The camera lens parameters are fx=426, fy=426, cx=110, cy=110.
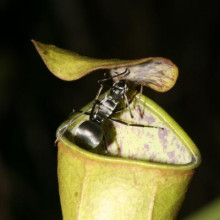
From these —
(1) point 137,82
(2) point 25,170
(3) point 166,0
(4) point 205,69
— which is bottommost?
(2) point 25,170

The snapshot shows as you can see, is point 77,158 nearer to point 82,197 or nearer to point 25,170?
point 82,197

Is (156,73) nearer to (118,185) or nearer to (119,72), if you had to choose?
(119,72)

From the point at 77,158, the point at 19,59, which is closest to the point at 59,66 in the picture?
the point at 77,158

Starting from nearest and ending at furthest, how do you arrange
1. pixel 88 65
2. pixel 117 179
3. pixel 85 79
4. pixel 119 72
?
1. pixel 88 65
2. pixel 117 179
3. pixel 119 72
4. pixel 85 79

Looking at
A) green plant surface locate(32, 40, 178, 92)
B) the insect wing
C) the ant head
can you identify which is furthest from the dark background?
green plant surface locate(32, 40, 178, 92)

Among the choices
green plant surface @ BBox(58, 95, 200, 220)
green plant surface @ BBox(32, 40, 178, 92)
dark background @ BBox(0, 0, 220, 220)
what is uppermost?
green plant surface @ BBox(32, 40, 178, 92)

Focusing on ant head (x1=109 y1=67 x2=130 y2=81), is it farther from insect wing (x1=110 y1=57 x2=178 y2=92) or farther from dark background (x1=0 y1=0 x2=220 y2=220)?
dark background (x1=0 y1=0 x2=220 y2=220)

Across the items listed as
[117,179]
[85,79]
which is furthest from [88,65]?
[85,79]

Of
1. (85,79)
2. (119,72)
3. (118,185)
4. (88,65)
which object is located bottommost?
(85,79)
